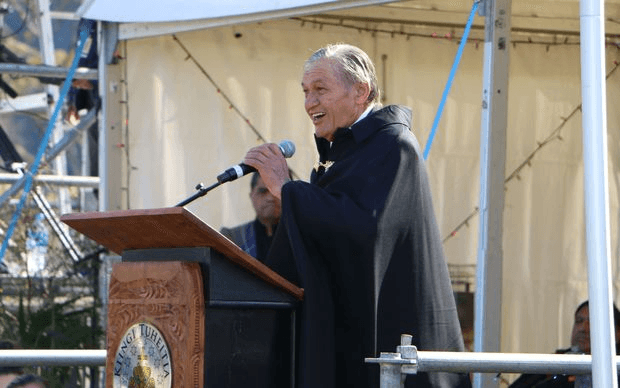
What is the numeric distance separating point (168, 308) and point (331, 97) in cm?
85

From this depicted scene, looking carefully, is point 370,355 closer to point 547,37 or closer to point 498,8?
point 498,8

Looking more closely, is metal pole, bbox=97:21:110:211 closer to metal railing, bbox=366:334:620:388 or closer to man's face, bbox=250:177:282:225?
man's face, bbox=250:177:282:225

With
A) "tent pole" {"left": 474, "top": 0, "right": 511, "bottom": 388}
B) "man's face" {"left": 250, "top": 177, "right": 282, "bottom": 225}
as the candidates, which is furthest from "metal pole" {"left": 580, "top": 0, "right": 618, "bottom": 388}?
"man's face" {"left": 250, "top": 177, "right": 282, "bottom": 225}

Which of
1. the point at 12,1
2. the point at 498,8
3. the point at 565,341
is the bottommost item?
the point at 565,341

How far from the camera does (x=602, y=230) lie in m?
3.18

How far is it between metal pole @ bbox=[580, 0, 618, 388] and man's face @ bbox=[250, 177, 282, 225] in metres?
3.35

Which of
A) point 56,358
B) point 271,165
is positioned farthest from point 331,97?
point 56,358

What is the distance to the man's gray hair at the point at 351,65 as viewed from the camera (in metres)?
4.07

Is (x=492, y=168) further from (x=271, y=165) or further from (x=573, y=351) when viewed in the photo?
(x=271, y=165)

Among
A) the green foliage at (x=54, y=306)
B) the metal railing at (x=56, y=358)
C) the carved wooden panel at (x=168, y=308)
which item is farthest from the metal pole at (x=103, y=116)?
the carved wooden panel at (x=168, y=308)

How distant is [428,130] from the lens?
796 centimetres

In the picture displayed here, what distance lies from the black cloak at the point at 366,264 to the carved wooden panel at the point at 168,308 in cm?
33

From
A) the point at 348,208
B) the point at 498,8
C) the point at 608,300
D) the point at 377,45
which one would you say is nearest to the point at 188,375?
the point at 348,208

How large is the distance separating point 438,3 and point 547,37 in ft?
2.25
